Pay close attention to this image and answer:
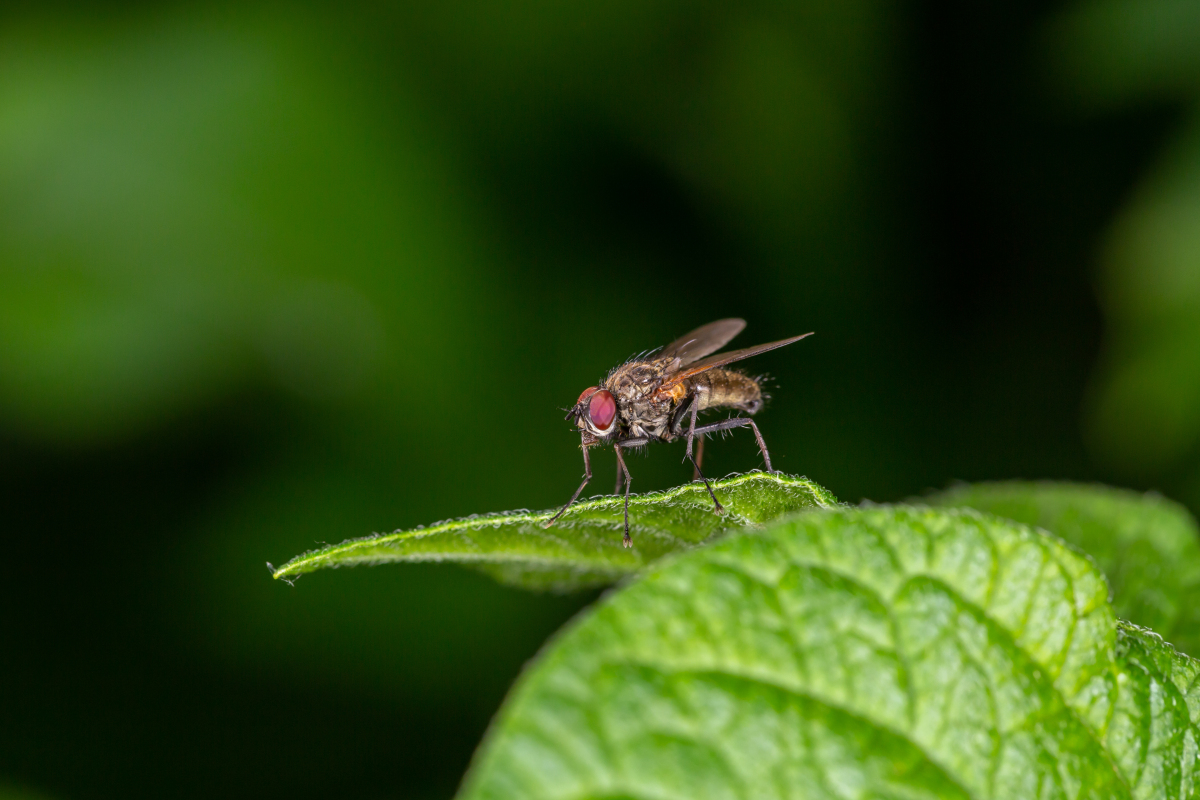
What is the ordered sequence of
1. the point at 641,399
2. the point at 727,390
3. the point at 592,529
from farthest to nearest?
the point at 727,390 < the point at 641,399 < the point at 592,529

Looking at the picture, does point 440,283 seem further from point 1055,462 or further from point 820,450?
point 1055,462

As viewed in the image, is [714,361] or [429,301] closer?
[714,361]

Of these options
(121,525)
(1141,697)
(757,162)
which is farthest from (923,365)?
(121,525)

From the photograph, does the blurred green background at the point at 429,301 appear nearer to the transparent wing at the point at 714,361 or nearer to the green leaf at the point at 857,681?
the transparent wing at the point at 714,361

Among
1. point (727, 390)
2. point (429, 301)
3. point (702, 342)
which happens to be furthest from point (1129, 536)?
point (429, 301)

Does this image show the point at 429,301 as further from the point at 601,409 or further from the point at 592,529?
the point at 592,529

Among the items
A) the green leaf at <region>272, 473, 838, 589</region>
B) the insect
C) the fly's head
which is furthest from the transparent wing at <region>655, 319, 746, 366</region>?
the green leaf at <region>272, 473, 838, 589</region>
